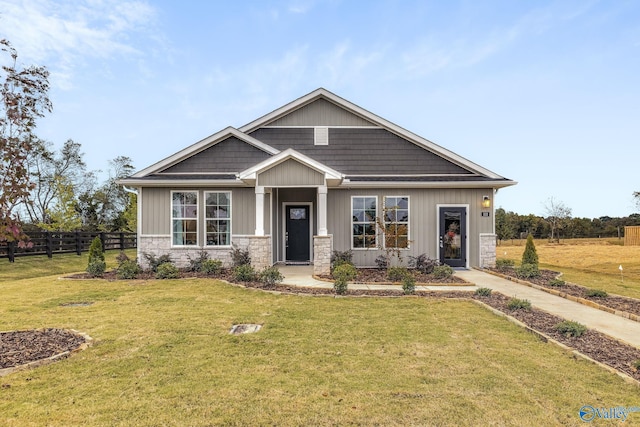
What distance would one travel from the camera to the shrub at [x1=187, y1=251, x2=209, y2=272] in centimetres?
1215

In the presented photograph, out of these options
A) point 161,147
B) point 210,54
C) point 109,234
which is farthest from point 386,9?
point 109,234

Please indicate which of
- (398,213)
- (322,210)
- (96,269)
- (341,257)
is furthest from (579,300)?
(96,269)

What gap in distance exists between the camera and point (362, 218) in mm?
13039

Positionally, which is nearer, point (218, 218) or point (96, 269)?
point (96, 269)

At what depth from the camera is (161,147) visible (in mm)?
24906

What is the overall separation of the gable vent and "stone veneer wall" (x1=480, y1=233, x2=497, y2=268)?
6.87 meters

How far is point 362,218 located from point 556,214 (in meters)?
36.0

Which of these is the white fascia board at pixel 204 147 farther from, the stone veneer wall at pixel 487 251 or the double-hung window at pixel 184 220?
the stone veneer wall at pixel 487 251

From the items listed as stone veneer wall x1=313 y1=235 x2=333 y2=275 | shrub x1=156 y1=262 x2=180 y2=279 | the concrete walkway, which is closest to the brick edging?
the concrete walkway

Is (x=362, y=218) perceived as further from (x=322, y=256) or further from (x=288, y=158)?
(x=288, y=158)

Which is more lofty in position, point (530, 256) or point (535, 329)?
point (530, 256)

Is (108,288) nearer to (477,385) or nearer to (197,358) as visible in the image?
(197,358)

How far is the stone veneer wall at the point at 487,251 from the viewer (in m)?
12.9

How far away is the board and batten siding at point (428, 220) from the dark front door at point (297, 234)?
170 centimetres
